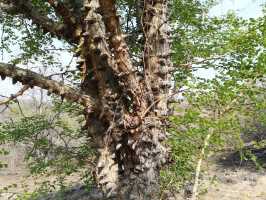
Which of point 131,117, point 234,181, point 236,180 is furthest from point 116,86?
point 236,180

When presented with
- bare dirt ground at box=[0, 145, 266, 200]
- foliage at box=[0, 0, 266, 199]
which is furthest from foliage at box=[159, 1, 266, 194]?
bare dirt ground at box=[0, 145, 266, 200]

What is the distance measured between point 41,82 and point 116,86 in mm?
1439

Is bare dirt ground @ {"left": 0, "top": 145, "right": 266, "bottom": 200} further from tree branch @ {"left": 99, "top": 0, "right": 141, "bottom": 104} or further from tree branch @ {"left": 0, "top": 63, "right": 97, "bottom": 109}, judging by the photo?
tree branch @ {"left": 0, "top": 63, "right": 97, "bottom": 109}

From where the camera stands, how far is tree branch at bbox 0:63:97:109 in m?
7.57

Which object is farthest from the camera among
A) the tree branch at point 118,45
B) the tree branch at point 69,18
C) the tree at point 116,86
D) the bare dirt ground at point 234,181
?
the bare dirt ground at point 234,181

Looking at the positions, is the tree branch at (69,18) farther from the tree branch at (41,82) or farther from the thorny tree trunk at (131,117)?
the tree branch at (41,82)

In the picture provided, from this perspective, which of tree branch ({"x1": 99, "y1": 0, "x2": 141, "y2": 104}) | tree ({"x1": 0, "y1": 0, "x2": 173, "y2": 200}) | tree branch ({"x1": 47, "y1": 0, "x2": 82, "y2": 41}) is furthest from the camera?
tree branch ({"x1": 47, "y1": 0, "x2": 82, "y2": 41})

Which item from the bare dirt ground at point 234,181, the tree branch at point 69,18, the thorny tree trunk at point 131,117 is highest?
the tree branch at point 69,18

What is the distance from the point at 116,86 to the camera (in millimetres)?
8250

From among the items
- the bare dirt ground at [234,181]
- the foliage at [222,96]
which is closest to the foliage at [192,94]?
the foliage at [222,96]

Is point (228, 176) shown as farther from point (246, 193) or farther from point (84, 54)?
point (84, 54)

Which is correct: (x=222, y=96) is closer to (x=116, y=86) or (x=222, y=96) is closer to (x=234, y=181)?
(x=116, y=86)

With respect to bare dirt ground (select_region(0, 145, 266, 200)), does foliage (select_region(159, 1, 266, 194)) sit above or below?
above

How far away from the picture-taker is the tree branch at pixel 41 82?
7.57m
